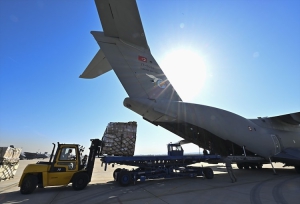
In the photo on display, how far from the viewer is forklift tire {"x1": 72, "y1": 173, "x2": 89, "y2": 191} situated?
699 cm

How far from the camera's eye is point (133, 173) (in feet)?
26.0

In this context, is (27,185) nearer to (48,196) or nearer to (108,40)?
(48,196)

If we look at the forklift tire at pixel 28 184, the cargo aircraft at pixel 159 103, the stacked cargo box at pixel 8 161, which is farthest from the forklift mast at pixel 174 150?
the stacked cargo box at pixel 8 161

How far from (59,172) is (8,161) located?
5745mm

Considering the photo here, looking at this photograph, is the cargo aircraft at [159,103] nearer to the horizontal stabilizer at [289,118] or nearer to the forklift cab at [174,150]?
the horizontal stabilizer at [289,118]

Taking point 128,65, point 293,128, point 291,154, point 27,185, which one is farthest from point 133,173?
point 293,128

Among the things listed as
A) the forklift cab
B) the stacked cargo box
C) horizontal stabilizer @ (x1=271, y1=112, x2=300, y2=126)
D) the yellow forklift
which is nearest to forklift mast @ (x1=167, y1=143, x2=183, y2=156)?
the forklift cab

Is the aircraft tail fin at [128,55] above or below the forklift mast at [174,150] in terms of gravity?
above

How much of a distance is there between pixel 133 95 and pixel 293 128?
13423mm

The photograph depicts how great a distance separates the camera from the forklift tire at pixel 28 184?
252 inches

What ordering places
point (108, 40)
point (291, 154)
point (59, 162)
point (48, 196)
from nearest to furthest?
1. point (48, 196)
2. point (59, 162)
3. point (108, 40)
4. point (291, 154)

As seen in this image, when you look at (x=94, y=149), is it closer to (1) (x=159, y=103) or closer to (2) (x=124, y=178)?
(2) (x=124, y=178)

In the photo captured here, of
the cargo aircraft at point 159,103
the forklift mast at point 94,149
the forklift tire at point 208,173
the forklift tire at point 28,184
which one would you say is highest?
the cargo aircraft at point 159,103

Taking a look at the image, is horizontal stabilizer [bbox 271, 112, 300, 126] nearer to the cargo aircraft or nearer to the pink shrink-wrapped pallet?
the cargo aircraft
